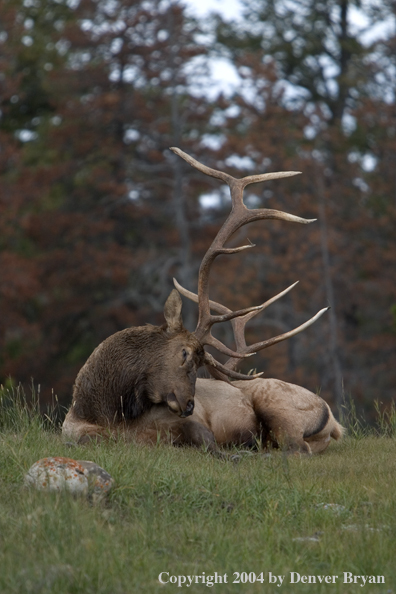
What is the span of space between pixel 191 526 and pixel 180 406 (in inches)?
80.3

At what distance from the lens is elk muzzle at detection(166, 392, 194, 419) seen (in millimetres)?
6137

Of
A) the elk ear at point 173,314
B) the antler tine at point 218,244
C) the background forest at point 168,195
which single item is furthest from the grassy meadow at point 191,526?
the background forest at point 168,195

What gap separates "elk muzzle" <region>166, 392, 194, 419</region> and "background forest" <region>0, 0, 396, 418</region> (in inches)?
524

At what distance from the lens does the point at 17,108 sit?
2333cm

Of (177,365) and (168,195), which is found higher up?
(177,365)

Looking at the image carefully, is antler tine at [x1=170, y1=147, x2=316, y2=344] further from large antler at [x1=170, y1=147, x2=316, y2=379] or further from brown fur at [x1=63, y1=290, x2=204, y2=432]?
brown fur at [x1=63, y1=290, x2=204, y2=432]

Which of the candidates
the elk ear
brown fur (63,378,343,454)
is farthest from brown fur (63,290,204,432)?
brown fur (63,378,343,454)

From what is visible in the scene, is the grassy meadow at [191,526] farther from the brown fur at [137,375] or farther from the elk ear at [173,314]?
the elk ear at [173,314]

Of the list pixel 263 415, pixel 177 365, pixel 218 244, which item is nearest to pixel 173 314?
pixel 177 365

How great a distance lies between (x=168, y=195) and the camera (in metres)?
22.3

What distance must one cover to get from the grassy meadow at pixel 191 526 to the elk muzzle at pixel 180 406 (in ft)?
1.68

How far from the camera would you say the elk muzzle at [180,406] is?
614 centimetres

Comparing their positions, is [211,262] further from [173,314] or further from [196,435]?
[196,435]

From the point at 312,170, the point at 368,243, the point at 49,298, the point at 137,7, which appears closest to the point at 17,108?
the point at 137,7
